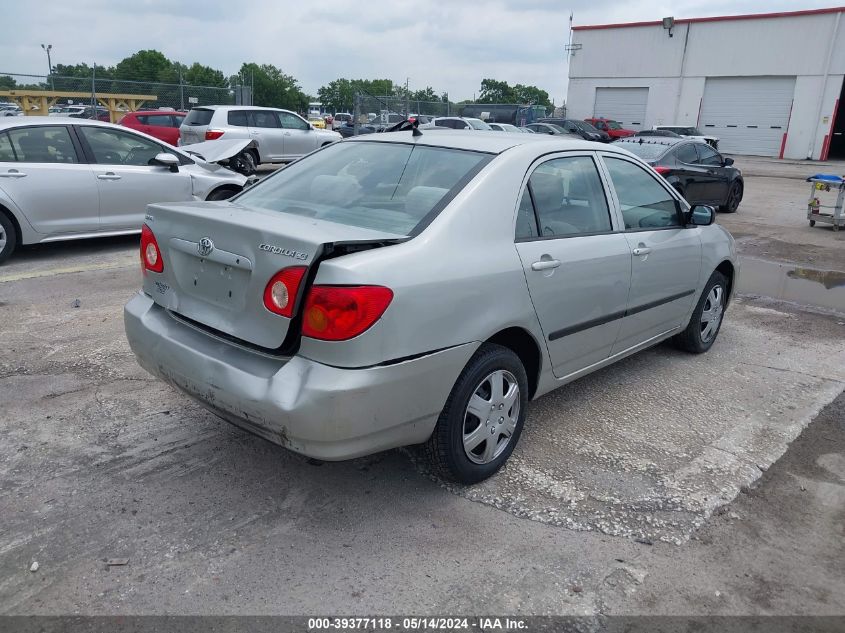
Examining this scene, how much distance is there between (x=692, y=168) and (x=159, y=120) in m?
13.3

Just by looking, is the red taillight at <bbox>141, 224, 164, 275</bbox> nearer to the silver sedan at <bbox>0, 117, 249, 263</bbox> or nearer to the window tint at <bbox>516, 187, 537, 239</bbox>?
the window tint at <bbox>516, 187, 537, 239</bbox>

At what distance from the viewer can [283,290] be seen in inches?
110

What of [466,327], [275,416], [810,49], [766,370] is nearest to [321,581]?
[275,416]

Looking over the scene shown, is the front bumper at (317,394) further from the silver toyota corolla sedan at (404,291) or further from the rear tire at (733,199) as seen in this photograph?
the rear tire at (733,199)

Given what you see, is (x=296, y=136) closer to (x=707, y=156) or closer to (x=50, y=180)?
(x=707, y=156)

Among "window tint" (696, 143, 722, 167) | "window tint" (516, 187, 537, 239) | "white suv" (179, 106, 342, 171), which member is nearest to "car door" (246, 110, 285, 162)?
"white suv" (179, 106, 342, 171)

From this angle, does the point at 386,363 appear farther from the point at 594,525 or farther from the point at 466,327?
the point at 594,525

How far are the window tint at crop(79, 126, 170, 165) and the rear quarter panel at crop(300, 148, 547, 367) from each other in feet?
20.1

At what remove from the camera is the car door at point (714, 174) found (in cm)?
1320

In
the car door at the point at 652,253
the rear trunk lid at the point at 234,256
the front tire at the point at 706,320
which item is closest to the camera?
the rear trunk lid at the point at 234,256

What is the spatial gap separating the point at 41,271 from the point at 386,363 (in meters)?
5.87

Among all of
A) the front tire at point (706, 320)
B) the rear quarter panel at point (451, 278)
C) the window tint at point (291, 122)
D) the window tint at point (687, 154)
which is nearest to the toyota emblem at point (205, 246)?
the rear quarter panel at point (451, 278)

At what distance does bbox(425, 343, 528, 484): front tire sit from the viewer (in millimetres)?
3115

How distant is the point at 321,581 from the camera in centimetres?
269
